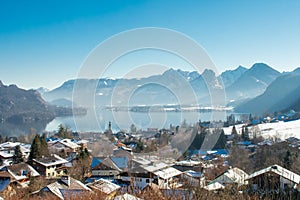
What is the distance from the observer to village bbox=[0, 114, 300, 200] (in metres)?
2.22

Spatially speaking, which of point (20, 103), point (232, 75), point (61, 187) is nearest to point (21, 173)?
point (61, 187)

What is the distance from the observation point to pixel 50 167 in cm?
746

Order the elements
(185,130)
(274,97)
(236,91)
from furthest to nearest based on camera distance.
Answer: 1. (236,91)
2. (274,97)
3. (185,130)

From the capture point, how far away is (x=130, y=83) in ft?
15.6

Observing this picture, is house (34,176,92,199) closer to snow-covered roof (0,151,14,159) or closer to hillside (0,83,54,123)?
snow-covered roof (0,151,14,159)

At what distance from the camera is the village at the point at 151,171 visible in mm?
2225

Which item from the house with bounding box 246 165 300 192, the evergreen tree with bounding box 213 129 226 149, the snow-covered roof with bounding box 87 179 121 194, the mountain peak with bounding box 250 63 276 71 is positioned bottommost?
the evergreen tree with bounding box 213 129 226 149

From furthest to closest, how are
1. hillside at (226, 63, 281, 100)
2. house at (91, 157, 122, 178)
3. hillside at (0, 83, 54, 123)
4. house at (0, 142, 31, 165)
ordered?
hillside at (226, 63, 281, 100)
hillside at (0, 83, 54, 123)
house at (0, 142, 31, 165)
house at (91, 157, 122, 178)

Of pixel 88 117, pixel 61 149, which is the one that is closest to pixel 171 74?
pixel 88 117

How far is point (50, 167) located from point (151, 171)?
3.94 metres

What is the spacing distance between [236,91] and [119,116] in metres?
77.3

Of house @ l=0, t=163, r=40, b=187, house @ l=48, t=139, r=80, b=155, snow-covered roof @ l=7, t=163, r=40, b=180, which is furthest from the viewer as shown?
house @ l=48, t=139, r=80, b=155

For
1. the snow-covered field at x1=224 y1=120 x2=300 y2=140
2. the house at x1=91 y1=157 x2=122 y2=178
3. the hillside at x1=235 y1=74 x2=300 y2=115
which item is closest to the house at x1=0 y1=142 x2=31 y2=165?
the house at x1=91 y1=157 x2=122 y2=178

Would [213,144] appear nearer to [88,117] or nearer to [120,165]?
[120,165]
